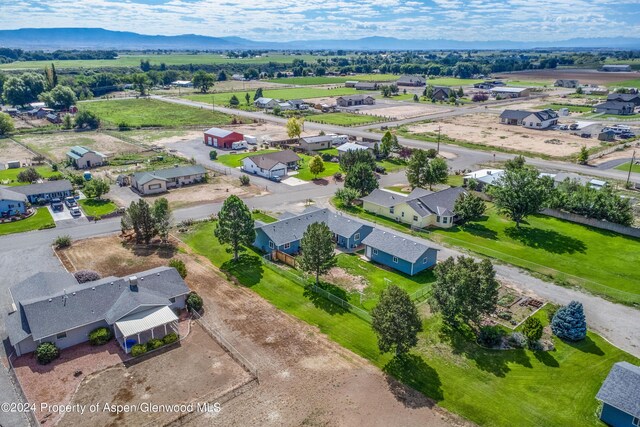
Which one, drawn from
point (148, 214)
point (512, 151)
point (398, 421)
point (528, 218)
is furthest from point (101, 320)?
point (512, 151)

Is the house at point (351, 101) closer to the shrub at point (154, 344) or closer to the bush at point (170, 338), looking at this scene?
the bush at point (170, 338)

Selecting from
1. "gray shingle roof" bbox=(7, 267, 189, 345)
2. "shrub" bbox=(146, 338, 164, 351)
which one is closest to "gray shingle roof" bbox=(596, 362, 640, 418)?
"shrub" bbox=(146, 338, 164, 351)

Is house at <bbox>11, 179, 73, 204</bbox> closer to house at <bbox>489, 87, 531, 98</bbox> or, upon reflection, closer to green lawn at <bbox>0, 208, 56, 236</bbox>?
green lawn at <bbox>0, 208, 56, 236</bbox>

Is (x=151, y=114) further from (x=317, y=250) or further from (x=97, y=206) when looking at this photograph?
(x=317, y=250)

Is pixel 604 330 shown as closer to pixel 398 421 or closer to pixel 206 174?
pixel 398 421

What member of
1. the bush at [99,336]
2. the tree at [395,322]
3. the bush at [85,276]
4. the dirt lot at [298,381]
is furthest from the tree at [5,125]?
the tree at [395,322]

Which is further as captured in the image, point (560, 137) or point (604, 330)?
point (560, 137)

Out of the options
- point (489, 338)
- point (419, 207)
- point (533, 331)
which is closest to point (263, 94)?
point (419, 207)
